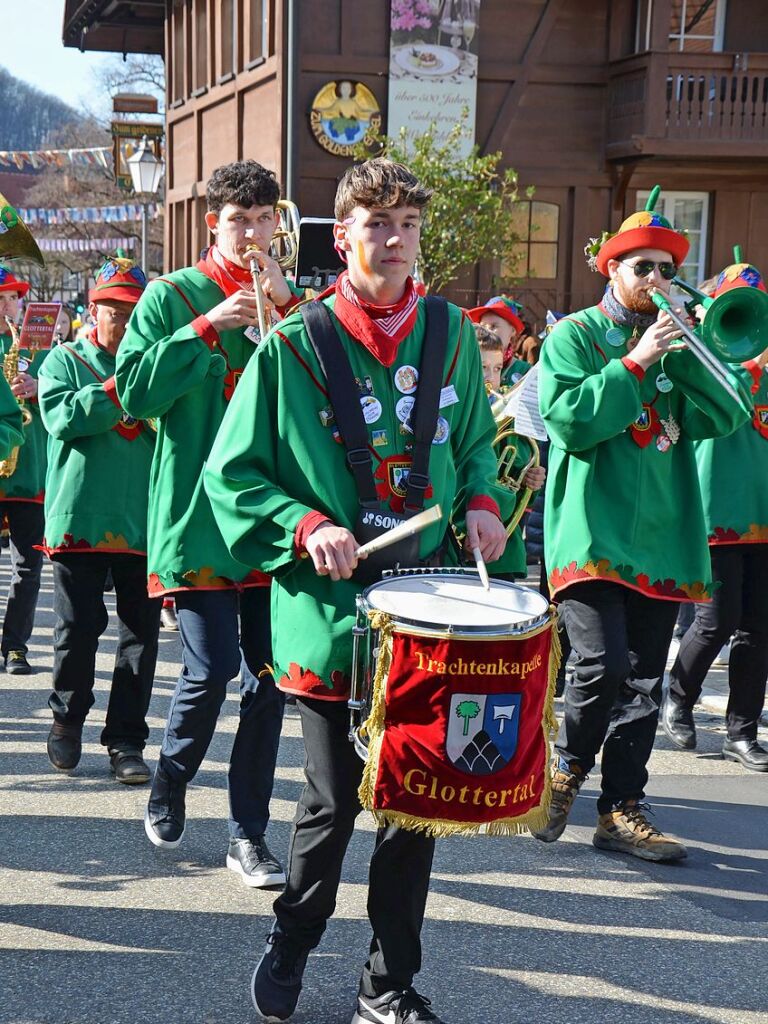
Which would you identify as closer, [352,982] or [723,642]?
[352,982]

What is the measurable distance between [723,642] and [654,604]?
1.58 m

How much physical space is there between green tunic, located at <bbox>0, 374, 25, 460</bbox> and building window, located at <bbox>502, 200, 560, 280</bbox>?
15.9 m

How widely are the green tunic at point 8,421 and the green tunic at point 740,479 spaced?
302cm

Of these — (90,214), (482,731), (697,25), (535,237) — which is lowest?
(482,731)

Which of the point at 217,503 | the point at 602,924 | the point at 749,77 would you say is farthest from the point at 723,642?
the point at 749,77

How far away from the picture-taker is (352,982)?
3.80 m

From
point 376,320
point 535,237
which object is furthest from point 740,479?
point 535,237

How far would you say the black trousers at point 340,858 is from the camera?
341 cm

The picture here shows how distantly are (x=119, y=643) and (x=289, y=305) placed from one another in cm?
174

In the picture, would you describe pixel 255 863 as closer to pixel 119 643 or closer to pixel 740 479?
pixel 119 643

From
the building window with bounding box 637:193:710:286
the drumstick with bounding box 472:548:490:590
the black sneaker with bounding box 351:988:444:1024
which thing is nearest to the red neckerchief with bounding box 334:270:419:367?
the drumstick with bounding box 472:548:490:590

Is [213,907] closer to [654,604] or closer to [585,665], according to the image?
[585,665]

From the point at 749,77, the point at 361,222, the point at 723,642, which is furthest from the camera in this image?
the point at 749,77

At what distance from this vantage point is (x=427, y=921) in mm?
4277
